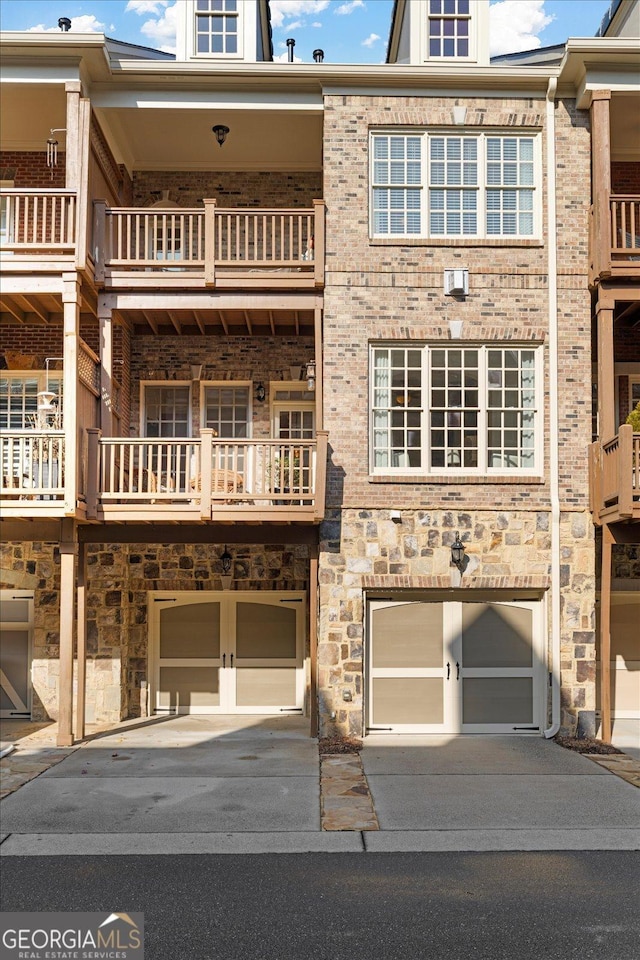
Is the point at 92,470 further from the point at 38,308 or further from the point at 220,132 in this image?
the point at 220,132

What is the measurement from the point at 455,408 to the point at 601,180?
3.82 metres

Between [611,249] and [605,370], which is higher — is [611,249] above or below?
above

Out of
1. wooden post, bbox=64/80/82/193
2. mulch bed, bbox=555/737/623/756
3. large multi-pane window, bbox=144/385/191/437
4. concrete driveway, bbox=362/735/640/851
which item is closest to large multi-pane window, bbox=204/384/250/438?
large multi-pane window, bbox=144/385/191/437

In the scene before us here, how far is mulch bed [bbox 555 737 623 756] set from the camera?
12.2m

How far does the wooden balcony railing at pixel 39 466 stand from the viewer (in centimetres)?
1189

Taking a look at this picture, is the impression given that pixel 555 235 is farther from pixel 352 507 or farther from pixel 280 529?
pixel 280 529

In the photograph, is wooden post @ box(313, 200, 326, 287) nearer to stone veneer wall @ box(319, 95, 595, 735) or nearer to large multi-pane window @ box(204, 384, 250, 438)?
stone veneer wall @ box(319, 95, 595, 735)

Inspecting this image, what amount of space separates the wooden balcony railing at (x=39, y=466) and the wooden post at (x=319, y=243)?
14.1 ft

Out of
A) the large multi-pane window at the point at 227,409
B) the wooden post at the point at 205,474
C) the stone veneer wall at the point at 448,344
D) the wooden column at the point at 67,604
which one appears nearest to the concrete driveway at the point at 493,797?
the stone veneer wall at the point at 448,344

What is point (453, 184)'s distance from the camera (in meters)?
13.7

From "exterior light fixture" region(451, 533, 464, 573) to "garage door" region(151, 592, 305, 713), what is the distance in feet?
10.1
